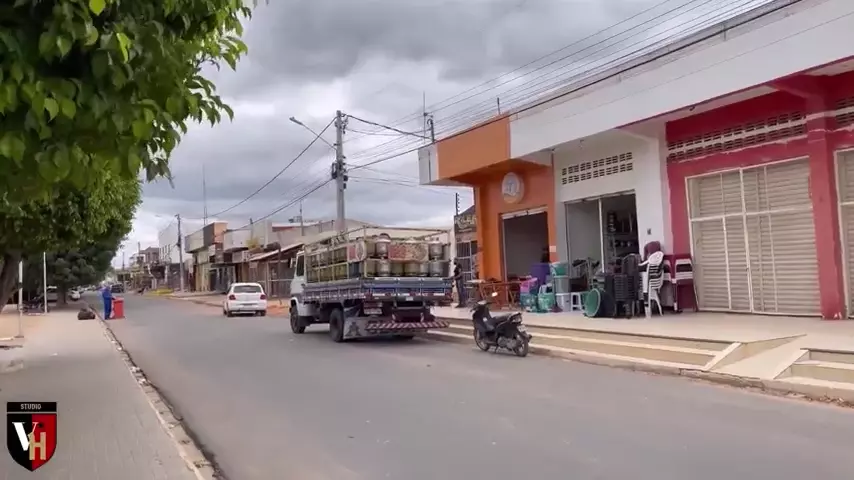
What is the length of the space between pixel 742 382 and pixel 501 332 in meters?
5.20

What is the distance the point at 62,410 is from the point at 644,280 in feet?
40.5

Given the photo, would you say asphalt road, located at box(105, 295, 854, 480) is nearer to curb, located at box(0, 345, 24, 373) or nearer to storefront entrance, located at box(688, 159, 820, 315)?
curb, located at box(0, 345, 24, 373)

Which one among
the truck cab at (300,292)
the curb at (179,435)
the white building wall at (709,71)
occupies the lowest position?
the curb at (179,435)

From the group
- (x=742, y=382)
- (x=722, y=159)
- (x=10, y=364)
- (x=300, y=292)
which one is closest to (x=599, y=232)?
(x=722, y=159)

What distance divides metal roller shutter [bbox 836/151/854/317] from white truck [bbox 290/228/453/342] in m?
8.20

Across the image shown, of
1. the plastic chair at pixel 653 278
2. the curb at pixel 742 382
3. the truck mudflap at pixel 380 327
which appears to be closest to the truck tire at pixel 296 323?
the truck mudflap at pixel 380 327

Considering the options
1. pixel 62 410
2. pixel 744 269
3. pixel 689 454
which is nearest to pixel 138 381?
pixel 62 410

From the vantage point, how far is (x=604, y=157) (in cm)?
2012

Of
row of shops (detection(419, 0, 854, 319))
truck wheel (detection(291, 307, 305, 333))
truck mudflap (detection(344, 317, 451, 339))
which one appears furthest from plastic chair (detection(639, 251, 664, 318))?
truck wheel (detection(291, 307, 305, 333))

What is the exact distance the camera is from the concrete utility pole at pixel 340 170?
30641 mm

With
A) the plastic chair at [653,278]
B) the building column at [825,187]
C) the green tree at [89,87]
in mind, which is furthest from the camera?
the plastic chair at [653,278]

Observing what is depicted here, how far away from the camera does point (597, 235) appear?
73.4ft

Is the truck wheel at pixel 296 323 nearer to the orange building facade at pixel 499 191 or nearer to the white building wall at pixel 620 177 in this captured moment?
the orange building facade at pixel 499 191

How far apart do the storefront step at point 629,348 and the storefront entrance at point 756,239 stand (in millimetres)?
3902
